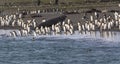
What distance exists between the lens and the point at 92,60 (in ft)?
114

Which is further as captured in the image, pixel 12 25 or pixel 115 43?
pixel 12 25

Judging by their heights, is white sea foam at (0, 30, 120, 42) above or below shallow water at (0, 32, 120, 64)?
below

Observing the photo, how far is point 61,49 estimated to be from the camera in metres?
41.2

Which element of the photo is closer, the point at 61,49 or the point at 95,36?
the point at 61,49

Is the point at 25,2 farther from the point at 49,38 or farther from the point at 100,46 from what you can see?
the point at 100,46

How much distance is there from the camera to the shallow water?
35.0m

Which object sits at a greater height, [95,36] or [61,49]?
[61,49]

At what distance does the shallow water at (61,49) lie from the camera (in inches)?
1379

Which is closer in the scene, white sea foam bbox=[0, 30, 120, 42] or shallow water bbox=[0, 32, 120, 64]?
shallow water bbox=[0, 32, 120, 64]

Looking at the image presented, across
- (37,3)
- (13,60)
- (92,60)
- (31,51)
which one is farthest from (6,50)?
(37,3)

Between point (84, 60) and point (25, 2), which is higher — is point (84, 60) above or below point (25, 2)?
above

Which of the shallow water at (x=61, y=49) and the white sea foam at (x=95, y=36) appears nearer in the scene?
the shallow water at (x=61, y=49)

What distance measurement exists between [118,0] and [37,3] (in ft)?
47.0

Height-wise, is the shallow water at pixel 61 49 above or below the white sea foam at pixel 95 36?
above
